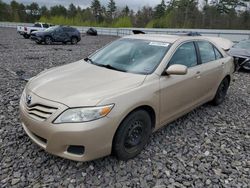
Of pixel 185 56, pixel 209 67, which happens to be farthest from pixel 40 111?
pixel 209 67

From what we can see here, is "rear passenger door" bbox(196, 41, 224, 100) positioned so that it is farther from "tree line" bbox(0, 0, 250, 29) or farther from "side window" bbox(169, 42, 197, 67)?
"tree line" bbox(0, 0, 250, 29)

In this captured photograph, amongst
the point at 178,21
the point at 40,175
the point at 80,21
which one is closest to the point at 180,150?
the point at 40,175

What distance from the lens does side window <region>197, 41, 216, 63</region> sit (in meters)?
4.40

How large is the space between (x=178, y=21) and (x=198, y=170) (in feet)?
146

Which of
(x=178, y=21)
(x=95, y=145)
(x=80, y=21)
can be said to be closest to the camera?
(x=95, y=145)

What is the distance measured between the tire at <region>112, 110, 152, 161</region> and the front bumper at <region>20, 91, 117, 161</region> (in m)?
0.14

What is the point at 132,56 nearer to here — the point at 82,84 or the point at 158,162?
the point at 82,84

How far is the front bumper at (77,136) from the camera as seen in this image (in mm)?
2559

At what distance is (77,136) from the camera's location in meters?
2.55

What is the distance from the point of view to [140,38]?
161 inches

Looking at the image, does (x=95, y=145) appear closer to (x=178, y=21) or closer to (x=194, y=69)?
(x=194, y=69)

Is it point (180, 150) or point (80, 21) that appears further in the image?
point (80, 21)

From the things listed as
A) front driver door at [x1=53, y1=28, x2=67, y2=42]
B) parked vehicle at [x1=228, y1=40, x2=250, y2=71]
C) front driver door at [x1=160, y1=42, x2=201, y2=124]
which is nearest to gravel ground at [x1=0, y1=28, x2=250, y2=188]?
front driver door at [x1=160, y1=42, x2=201, y2=124]

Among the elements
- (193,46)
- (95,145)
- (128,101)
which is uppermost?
(193,46)
